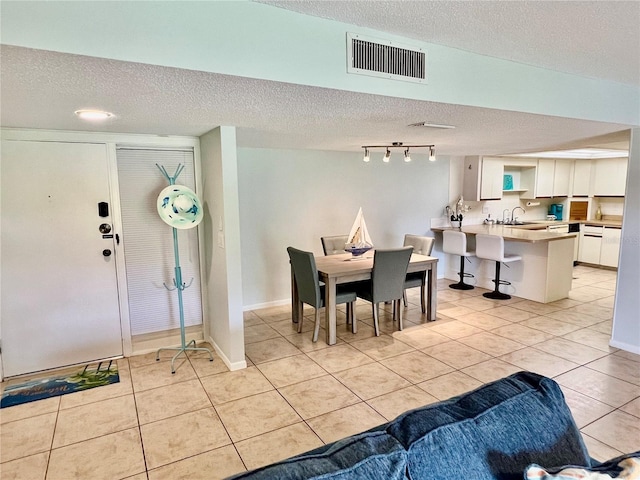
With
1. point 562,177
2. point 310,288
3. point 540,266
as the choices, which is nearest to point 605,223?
point 562,177

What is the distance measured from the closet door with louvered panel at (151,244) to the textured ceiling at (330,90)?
36 cm

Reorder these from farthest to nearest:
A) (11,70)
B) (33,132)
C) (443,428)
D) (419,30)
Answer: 1. (33,132)
2. (419,30)
3. (11,70)
4. (443,428)

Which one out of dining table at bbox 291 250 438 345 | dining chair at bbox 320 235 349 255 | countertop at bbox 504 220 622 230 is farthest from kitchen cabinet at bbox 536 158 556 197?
dining chair at bbox 320 235 349 255

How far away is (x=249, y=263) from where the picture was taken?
4.87m

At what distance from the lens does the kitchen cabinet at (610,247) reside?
21.8 ft

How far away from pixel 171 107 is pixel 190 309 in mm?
2172

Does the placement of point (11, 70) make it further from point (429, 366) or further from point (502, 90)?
point (429, 366)

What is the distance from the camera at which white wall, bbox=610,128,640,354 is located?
11.5 feet

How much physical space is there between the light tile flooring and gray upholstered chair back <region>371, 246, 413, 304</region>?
0.45 meters

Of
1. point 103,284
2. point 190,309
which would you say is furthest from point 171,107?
point 190,309

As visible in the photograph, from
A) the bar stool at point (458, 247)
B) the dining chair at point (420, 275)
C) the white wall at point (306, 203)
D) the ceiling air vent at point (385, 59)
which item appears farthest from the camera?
the bar stool at point (458, 247)

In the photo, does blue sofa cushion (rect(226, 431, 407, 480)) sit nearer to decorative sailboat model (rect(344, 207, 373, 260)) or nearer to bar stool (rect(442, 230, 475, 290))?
decorative sailboat model (rect(344, 207, 373, 260))

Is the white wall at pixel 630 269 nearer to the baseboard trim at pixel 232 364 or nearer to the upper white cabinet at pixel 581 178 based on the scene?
the baseboard trim at pixel 232 364

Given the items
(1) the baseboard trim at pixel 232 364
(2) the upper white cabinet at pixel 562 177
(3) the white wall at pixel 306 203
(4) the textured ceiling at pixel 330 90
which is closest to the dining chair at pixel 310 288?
(1) the baseboard trim at pixel 232 364
